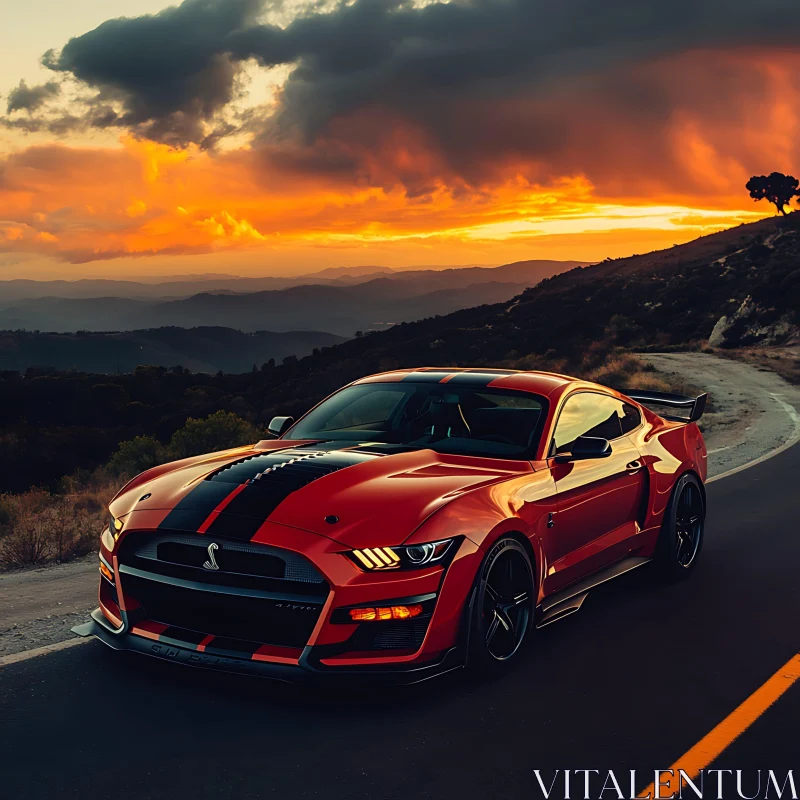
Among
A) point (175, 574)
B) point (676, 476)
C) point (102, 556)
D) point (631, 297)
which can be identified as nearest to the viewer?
point (175, 574)

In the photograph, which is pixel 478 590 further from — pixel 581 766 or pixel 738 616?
pixel 738 616

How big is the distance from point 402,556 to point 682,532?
3.50 metres

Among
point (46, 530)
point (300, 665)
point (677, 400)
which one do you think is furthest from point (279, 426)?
point (46, 530)

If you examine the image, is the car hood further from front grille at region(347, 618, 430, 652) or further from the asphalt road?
the asphalt road

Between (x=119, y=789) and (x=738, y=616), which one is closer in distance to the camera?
(x=119, y=789)

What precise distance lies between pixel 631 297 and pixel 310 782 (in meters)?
69.2

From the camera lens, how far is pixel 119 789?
3830 mm

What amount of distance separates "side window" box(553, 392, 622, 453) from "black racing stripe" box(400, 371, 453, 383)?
83 centimetres

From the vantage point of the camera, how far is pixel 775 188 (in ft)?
306

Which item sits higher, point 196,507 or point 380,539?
point 196,507

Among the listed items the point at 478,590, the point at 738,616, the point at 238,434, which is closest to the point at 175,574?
the point at 478,590

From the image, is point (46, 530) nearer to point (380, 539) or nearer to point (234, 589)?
point (234, 589)

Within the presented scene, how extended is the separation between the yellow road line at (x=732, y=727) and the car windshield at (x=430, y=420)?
1826 mm

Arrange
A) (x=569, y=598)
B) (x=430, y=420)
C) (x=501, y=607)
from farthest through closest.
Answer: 1. (x=430, y=420)
2. (x=569, y=598)
3. (x=501, y=607)
